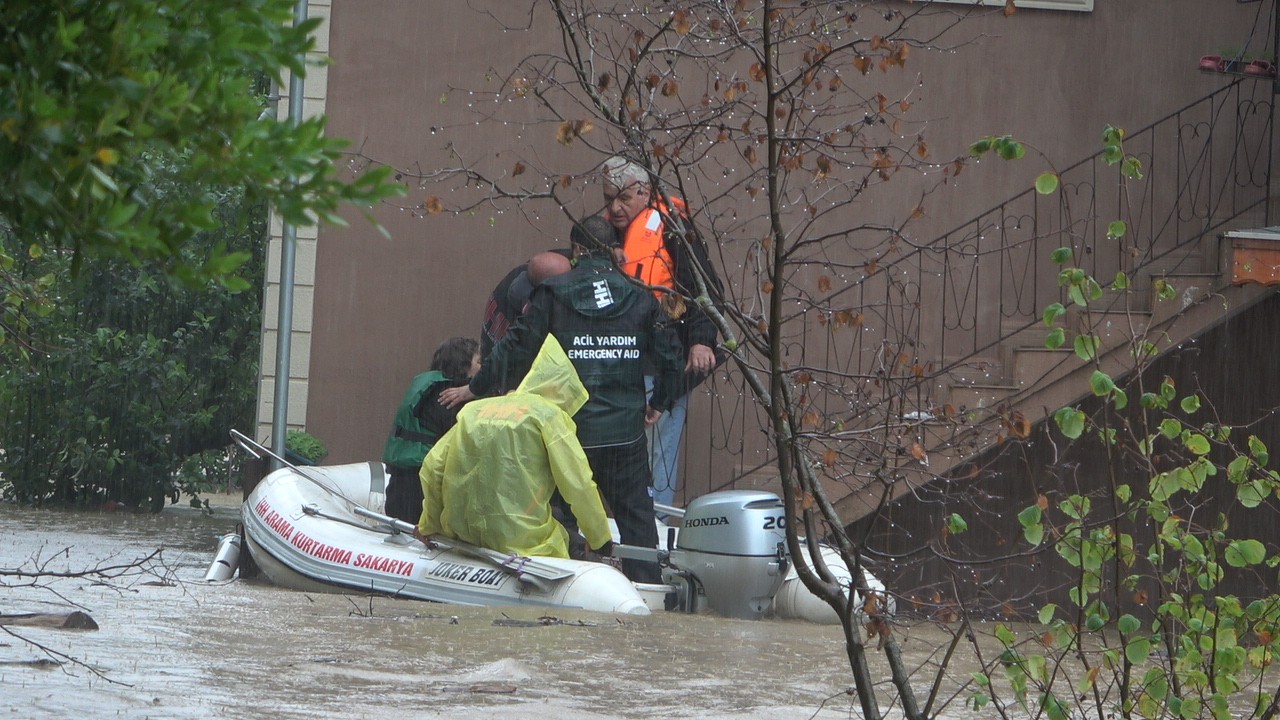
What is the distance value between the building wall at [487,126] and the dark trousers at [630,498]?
2527 millimetres

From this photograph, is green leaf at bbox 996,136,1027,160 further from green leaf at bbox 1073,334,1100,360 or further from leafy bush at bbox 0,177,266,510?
leafy bush at bbox 0,177,266,510

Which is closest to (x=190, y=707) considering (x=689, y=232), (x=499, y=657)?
(x=499, y=657)

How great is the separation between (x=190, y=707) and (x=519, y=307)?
17.1 feet

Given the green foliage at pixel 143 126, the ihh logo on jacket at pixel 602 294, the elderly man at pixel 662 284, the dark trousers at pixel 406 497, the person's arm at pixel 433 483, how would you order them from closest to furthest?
the green foliage at pixel 143 126 → the elderly man at pixel 662 284 → the person's arm at pixel 433 483 → the ihh logo on jacket at pixel 602 294 → the dark trousers at pixel 406 497

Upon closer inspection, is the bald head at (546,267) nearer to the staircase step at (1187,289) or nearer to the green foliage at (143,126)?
the staircase step at (1187,289)

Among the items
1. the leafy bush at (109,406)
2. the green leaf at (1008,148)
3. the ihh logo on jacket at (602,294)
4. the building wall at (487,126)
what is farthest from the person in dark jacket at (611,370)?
the leafy bush at (109,406)

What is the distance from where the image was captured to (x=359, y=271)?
1083 centimetres

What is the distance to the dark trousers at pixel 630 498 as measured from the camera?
8.18 metres

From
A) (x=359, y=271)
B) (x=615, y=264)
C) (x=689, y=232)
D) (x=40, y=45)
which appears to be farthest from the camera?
(x=359, y=271)

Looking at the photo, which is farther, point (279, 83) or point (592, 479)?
point (592, 479)

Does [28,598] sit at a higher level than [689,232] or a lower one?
lower

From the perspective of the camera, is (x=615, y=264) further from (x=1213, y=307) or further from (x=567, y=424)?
(x=1213, y=307)

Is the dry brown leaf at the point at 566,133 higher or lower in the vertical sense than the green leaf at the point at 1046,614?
higher

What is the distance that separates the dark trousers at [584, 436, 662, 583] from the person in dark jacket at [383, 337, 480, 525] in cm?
126
